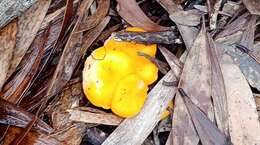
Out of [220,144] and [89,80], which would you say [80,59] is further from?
[220,144]

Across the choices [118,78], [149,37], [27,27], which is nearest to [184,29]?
[149,37]

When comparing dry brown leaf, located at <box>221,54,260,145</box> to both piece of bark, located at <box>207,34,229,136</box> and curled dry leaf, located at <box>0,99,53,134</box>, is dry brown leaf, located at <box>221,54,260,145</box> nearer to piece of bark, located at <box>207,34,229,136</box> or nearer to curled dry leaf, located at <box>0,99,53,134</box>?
piece of bark, located at <box>207,34,229,136</box>

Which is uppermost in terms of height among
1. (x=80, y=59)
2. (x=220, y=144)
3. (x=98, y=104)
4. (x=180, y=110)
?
(x=80, y=59)

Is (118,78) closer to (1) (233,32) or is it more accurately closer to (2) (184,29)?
(2) (184,29)

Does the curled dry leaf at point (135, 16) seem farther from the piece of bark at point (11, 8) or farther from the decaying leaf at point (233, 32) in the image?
the piece of bark at point (11, 8)

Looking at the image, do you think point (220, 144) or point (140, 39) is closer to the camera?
point (220, 144)

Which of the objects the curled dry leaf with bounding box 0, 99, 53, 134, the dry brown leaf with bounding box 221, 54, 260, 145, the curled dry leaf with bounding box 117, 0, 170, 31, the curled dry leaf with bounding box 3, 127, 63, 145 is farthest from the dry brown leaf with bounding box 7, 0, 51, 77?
the dry brown leaf with bounding box 221, 54, 260, 145

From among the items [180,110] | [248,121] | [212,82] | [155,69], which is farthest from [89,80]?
[248,121]
